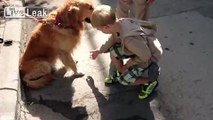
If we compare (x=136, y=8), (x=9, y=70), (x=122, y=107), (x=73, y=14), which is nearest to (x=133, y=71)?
(x=122, y=107)

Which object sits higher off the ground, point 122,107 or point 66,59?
point 66,59

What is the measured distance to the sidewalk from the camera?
11.4ft

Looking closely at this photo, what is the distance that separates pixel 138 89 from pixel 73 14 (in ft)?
3.55

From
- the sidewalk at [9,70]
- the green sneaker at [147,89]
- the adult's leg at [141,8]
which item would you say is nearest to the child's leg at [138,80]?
the green sneaker at [147,89]

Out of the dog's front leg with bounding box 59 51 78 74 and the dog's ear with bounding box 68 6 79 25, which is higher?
the dog's ear with bounding box 68 6 79 25

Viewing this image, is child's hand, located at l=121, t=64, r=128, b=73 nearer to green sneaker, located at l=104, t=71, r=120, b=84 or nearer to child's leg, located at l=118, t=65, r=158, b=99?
child's leg, located at l=118, t=65, r=158, b=99

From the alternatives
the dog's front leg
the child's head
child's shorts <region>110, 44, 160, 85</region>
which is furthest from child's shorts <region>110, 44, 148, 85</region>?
the dog's front leg

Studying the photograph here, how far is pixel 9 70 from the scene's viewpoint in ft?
13.0

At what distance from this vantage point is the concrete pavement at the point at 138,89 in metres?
3.68

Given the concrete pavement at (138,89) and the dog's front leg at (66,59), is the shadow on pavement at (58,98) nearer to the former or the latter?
the concrete pavement at (138,89)

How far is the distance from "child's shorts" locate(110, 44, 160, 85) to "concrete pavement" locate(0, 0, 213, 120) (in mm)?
234

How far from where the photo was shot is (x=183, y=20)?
5.21m

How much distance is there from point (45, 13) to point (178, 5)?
204 centimetres

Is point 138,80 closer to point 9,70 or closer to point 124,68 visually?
point 124,68
